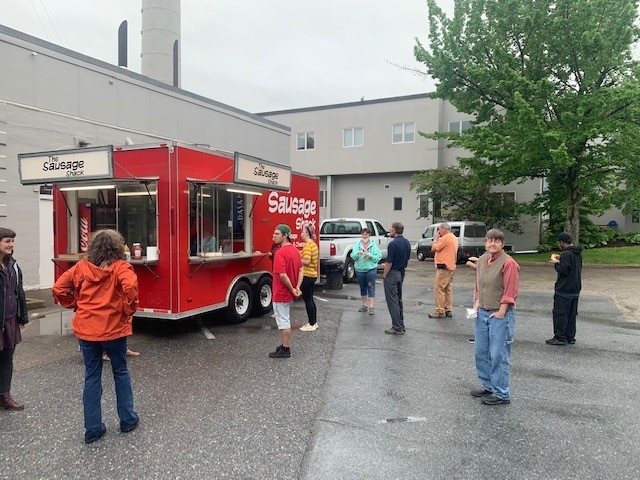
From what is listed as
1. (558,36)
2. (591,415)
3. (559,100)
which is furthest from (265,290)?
(558,36)

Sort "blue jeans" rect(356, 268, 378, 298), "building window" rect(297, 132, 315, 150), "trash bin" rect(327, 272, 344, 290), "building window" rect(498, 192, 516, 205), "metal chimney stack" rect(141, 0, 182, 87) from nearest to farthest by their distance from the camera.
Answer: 1. "blue jeans" rect(356, 268, 378, 298)
2. "trash bin" rect(327, 272, 344, 290)
3. "building window" rect(498, 192, 516, 205)
4. "metal chimney stack" rect(141, 0, 182, 87)
5. "building window" rect(297, 132, 315, 150)

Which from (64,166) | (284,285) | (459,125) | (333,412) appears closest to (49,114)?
(64,166)

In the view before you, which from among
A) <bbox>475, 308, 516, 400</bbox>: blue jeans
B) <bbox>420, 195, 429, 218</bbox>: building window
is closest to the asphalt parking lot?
<bbox>475, 308, 516, 400</bbox>: blue jeans

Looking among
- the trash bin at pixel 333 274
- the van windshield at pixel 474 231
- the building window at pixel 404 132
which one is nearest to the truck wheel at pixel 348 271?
the trash bin at pixel 333 274

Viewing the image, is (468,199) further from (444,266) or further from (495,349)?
(495,349)

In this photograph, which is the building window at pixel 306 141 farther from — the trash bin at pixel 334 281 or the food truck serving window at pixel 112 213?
the food truck serving window at pixel 112 213

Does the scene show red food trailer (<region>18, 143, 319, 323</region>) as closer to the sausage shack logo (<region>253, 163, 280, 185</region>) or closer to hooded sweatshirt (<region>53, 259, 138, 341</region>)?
the sausage shack logo (<region>253, 163, 280, 185</region>)

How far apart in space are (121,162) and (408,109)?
2251cm

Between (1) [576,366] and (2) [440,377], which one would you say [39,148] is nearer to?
(2) [440,377]

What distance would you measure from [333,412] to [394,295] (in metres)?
3.38

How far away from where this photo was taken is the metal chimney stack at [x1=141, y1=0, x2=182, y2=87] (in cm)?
2503

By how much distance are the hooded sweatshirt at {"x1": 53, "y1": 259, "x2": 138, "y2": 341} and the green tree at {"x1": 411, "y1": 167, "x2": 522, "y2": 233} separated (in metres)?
21.5

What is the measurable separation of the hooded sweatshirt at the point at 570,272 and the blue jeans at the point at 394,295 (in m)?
2.28

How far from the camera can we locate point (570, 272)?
699 cm
